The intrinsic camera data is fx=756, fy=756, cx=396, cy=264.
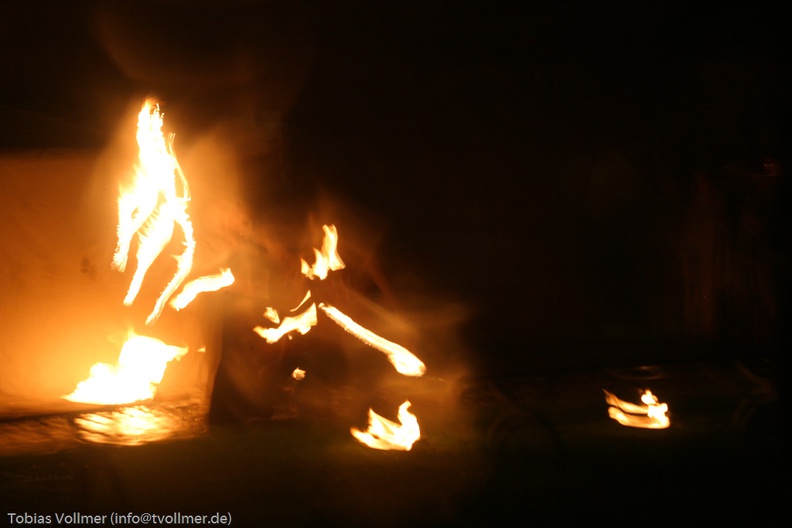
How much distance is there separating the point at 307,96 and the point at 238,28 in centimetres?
87

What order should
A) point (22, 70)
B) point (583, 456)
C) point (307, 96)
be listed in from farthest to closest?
point (307, 96), point (22, 70), point (583, 456)

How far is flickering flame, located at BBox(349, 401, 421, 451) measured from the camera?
16.9 feet

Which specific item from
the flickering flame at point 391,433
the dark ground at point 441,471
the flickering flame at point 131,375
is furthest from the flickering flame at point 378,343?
the flickering flame at point 131,375

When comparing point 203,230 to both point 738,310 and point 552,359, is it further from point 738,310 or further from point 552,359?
point 738,310

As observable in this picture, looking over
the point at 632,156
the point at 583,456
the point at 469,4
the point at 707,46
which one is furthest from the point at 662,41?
the point at 583,456

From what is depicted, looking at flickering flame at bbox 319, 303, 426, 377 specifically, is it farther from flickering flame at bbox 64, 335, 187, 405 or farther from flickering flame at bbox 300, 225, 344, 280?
flickering flame at bbox 64, 335, 187, 405

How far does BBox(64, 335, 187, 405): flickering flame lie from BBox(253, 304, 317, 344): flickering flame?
0.89 meters

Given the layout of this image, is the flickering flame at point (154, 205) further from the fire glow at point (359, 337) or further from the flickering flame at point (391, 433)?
the flickering flame at point (391, 433)

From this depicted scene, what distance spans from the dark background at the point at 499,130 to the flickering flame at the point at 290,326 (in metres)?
1.11

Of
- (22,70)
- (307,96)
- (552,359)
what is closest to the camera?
(22,70)

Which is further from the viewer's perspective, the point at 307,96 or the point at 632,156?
the point at 632,156

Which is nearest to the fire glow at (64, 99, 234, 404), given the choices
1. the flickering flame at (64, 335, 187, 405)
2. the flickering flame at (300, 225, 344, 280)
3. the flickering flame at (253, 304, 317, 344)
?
the flickering flame at (64, 335, 187, 405)

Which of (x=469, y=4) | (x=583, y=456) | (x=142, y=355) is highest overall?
(x=469, y=4)

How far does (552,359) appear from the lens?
7715 mm
